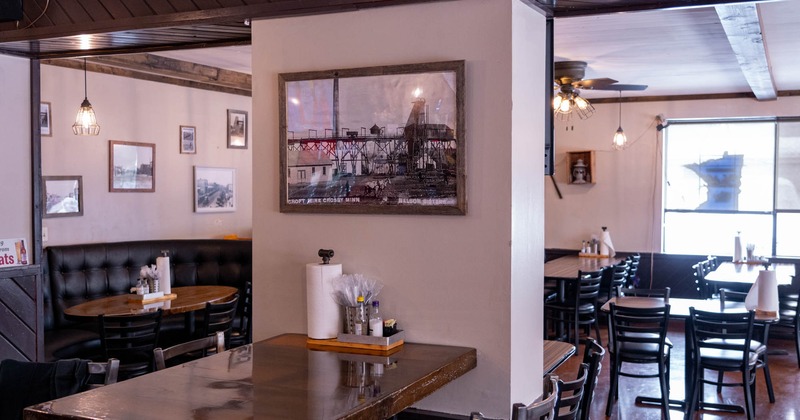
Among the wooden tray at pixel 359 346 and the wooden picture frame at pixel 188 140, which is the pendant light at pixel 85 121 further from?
the wooden tray at pixel 359 346

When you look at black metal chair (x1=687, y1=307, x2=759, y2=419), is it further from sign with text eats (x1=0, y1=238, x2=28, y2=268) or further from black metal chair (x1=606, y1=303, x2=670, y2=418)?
sign with text eats (x1=0, y1=238, x2=28, y2=268)

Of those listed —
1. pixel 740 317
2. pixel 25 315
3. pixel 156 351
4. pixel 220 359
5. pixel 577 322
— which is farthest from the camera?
pixel 577 322

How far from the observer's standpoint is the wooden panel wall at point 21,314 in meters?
4.67

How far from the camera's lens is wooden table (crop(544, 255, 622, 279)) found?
8266mm

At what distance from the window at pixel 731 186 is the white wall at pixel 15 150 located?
7.95 meters

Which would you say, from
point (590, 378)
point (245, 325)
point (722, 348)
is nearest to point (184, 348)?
point (590, 378)

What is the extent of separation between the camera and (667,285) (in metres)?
10.2

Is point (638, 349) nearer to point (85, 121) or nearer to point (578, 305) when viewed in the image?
point (578, 305)

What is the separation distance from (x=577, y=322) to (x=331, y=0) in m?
5.61

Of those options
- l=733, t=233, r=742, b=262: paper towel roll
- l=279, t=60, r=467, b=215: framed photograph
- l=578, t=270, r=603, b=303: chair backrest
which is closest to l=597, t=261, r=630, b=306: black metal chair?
A: l=578, t=270, r=603, b=303: chair backrest

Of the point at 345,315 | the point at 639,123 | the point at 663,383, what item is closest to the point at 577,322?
the point at 663,383

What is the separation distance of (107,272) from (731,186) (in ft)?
25.0

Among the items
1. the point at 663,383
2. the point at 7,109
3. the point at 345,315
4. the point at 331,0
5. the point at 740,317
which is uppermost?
the point at 331,0

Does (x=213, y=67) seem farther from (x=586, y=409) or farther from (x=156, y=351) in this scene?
(x=586, y=409)
